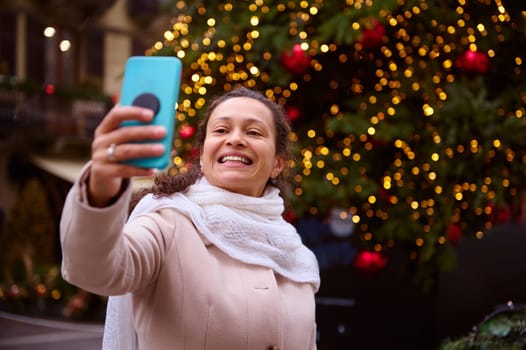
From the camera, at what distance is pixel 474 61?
15.3 ft

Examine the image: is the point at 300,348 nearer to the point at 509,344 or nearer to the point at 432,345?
the point at 509,344

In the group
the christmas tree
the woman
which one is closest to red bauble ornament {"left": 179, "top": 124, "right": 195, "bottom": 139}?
the christmas tree

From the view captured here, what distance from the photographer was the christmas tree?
4.63m

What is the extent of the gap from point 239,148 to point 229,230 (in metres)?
0.23

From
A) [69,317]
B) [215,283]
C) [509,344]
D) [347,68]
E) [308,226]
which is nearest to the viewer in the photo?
[215,283]

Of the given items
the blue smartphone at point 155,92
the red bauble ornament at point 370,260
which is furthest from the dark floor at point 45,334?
the blue smartphone at point 155,92

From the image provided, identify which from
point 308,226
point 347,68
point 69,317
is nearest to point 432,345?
point 308,226

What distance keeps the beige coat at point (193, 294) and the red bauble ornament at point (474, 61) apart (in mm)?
3102

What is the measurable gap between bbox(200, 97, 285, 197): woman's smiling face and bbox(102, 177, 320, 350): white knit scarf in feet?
0.11

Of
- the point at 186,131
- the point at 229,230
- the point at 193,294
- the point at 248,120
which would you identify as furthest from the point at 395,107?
the point at 193,294

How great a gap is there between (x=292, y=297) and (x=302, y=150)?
338cm

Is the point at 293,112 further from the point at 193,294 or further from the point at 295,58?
the point at 193,294

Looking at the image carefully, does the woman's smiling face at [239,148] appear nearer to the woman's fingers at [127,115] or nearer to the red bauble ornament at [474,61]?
the woman's fingers at [127,115]

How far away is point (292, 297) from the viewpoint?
81.4 inches
